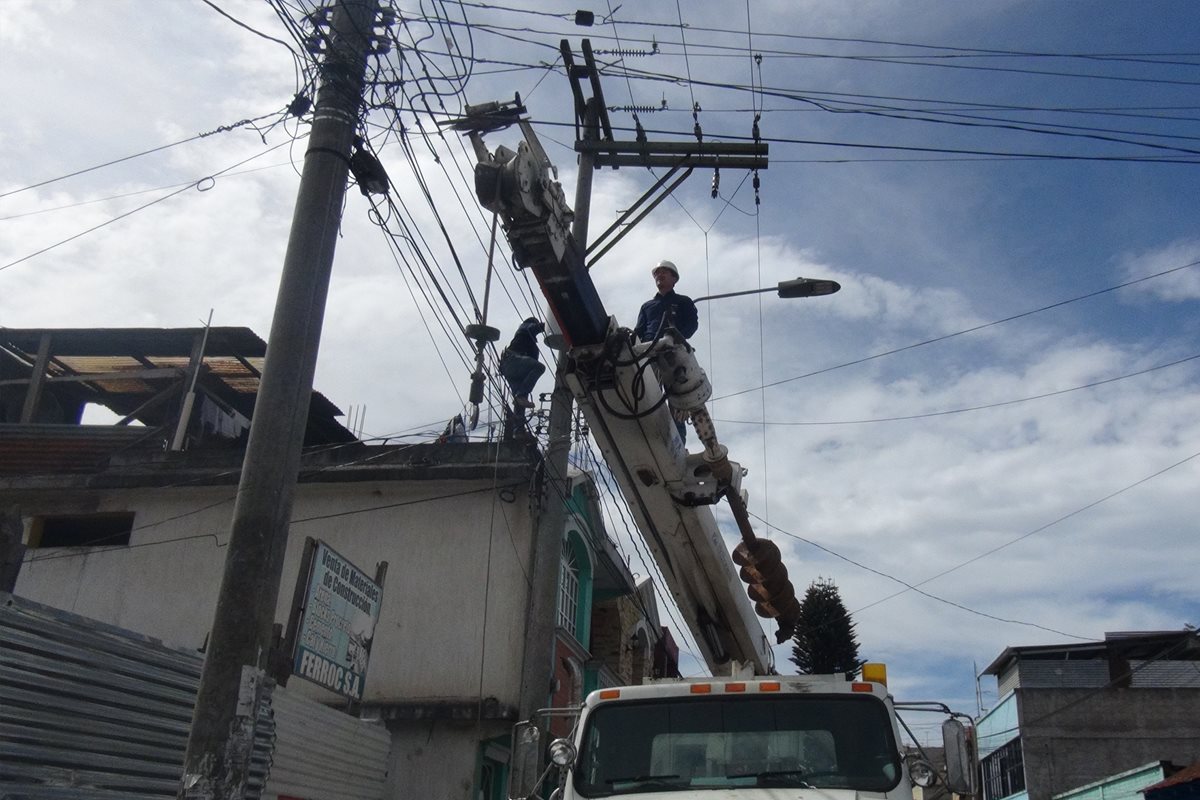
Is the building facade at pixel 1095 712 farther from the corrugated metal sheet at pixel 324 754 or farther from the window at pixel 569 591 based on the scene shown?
the corrugated metal sheet at pixel 324 754

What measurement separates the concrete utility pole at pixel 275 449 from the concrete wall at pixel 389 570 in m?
8.53

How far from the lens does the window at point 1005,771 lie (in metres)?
31.8

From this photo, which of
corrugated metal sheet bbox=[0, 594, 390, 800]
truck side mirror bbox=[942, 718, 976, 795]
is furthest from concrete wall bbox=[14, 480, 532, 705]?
truck side mirror bbox=[942, 718, 976, 795]

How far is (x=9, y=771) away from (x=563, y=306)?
4.70 metres

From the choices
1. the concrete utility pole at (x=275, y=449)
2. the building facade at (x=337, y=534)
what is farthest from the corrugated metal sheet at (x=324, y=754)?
the concrete utility pole at (x=275, y=449)

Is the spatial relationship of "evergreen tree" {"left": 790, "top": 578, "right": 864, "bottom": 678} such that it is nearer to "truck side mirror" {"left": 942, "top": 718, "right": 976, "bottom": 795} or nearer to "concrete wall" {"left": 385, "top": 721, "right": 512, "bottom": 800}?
"concrete wall" {"left": 385, "top": 721, "right": 512, "bottom": 800}

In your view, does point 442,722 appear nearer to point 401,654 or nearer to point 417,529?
point 401,654

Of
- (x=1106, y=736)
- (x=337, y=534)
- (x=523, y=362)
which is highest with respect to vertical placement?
(x=523, y=362)

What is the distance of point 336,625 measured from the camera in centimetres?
1067

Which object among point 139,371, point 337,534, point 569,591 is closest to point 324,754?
point 337,534

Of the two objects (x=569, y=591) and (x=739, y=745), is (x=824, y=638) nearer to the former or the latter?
(x=569, y=591)

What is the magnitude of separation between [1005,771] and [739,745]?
31628mm

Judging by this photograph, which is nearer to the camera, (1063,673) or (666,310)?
(666,310)

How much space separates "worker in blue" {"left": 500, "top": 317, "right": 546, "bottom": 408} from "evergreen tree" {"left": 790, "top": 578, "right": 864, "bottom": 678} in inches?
422
